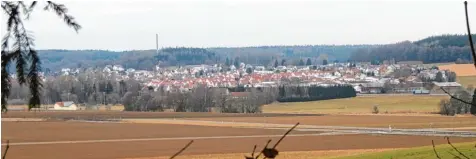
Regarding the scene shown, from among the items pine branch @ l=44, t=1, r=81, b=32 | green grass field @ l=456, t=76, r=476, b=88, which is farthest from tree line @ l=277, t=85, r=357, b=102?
pine branch @ l=44, t=1, r=81, b=32

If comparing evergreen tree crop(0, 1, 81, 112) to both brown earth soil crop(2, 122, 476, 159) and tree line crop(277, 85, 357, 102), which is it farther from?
tree line crop(277, 85, 357, 102)

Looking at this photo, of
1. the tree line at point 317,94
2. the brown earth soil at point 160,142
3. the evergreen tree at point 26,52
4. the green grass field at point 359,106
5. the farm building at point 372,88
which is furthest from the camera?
the farm building at point 372,88

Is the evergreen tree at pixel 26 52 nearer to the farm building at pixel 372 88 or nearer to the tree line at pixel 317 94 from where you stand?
the tree line at pixel 317 94

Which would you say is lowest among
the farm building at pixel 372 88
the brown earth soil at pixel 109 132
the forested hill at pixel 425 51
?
the brown earth soil at pixel 109 132

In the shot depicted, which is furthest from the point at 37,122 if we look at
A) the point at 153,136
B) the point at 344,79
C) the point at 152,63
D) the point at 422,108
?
the point at 152,63

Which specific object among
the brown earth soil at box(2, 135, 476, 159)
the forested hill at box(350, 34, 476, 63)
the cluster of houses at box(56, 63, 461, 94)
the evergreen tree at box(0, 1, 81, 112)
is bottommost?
the brown earth soil at box(2, 135, 476, 159)

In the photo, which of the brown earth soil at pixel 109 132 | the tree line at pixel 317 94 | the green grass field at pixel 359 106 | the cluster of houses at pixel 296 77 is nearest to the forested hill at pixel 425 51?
the cluster of houses at pixel 296 77

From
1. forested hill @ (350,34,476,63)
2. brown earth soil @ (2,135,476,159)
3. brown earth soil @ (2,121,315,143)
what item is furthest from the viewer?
forested hill @ (350,34,476,63)
